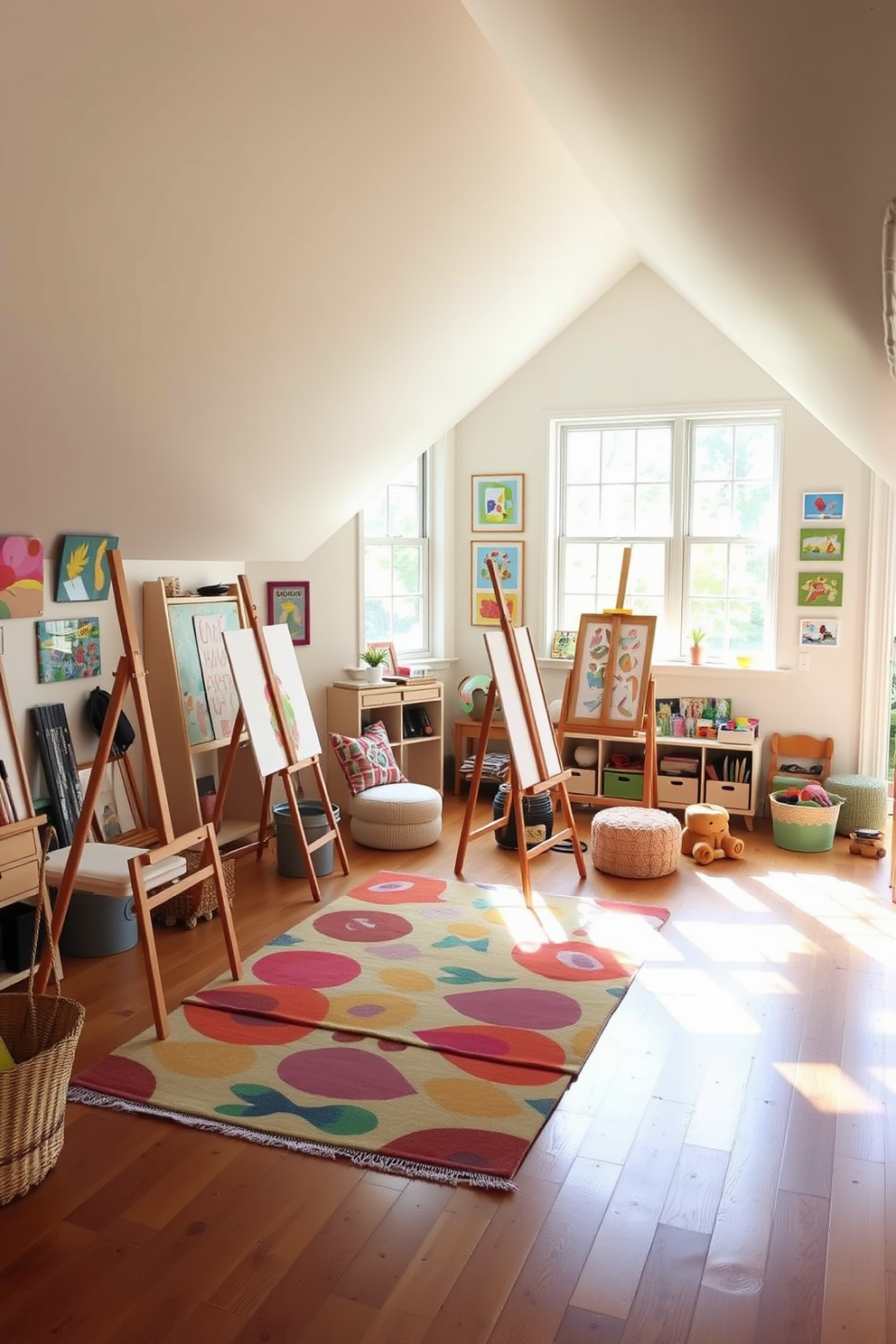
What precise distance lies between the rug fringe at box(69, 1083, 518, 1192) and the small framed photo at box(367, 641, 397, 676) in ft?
12.3

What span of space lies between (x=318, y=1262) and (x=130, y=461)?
2857mm

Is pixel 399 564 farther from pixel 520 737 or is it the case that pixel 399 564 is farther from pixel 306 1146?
pixel 306 1146

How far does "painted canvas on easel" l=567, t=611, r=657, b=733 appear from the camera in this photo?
18.6ft

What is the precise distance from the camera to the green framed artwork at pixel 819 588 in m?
6.12

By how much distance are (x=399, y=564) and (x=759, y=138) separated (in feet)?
18.4

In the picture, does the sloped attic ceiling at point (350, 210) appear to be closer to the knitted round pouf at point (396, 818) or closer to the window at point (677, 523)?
the window at point (677, 523)

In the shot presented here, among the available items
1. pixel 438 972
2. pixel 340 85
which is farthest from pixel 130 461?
pixel 438 972

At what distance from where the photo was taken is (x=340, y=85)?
10.3ft

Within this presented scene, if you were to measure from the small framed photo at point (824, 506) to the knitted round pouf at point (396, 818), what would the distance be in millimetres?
2673

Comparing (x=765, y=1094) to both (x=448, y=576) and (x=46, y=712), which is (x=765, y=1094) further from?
(x=448, y=576)

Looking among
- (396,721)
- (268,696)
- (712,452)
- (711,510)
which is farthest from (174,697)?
(712,452)

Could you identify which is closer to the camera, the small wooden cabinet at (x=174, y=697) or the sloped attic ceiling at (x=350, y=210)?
the sloped attic ceiling at (x=350, y=210)

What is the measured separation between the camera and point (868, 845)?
18.2ft

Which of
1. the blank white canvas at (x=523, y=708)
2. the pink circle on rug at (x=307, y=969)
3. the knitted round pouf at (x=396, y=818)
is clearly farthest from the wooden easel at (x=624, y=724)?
the pink circle on rug at (x=307, y=969)
